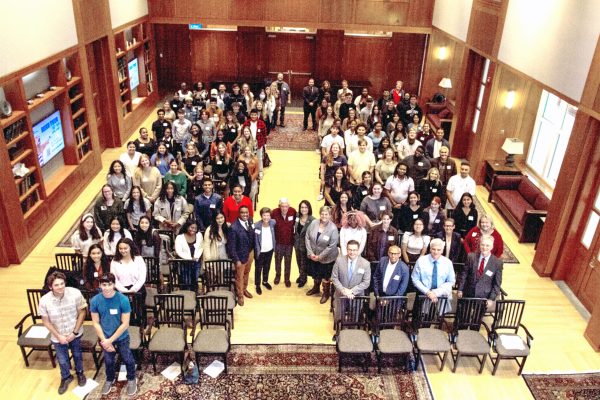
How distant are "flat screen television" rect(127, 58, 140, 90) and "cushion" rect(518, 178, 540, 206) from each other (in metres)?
10.3

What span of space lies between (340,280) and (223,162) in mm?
3788

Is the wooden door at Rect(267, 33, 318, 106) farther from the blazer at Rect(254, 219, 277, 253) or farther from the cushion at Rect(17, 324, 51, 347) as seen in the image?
the cushion at Rect(17, 324, 51, 347)

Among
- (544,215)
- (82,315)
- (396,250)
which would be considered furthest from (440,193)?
(82,315)

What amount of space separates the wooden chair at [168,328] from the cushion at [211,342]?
0.17m

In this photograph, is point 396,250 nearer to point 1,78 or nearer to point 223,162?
point 223,162

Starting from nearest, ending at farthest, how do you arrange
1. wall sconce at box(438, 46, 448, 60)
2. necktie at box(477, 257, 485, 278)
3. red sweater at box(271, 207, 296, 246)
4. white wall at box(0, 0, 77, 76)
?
1. necktie at box(477, 257, 485, 278)
2. red sweater at box(271, 207, 296, 246)
3. white wall at box(0, 0, 77, 76)
4. wall sconce at box(438, 46, 448, 60)

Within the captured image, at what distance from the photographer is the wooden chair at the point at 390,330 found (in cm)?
590

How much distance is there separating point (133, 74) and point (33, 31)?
20.0ft

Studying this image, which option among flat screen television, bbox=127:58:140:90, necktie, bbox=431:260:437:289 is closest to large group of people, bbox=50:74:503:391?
necktie, bbox=431:260:437:289

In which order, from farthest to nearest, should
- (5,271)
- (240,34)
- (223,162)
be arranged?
(240,34) → (223,162) → (5,271)

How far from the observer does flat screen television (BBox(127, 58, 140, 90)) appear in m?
13.9

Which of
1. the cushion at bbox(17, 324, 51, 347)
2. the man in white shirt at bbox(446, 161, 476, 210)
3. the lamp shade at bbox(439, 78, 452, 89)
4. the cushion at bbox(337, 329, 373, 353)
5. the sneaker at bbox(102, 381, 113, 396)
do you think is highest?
the lamp shade at bbox(439, 78, 452, 89)

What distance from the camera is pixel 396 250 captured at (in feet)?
20.0

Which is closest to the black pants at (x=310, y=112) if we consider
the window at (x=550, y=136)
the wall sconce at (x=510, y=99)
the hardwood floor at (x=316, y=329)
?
the wall sconce at (x=510, y=99)
